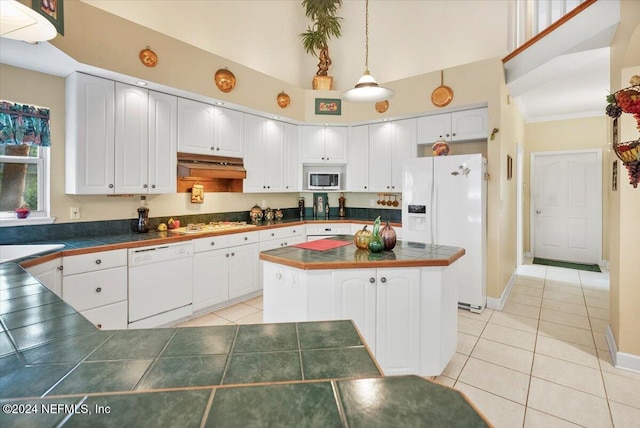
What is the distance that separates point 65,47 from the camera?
2502 millimetres

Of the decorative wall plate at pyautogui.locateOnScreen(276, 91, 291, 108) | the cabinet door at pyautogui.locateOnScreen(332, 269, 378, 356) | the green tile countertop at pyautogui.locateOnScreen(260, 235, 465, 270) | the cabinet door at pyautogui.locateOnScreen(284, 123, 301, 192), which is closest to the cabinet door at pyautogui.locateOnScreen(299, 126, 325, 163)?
the cabinet door at pyautogui.locateOnScreen(284, 123, 301, 192)

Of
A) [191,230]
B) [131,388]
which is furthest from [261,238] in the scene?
[131,388]

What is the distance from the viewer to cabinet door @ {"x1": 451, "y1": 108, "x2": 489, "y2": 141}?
3879 millimetres

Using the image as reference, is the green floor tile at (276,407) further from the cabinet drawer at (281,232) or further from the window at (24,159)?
the cabinet drawer at (281,232)

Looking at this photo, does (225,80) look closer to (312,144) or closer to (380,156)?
(312,144)

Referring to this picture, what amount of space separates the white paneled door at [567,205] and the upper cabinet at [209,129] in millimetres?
5698

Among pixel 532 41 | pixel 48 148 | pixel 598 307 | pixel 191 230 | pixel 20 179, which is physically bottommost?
pixel 598 307

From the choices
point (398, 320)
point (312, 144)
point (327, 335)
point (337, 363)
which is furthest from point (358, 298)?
point (312, 144)

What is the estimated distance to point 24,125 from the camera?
2771 mm

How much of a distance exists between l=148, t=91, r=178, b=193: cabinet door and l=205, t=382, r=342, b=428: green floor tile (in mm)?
3227

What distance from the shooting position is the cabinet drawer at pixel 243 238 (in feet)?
12.3

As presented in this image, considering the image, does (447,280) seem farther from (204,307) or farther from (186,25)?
(186,25)

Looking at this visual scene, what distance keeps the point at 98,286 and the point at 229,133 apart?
2.26 metres

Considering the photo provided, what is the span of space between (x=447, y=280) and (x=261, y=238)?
2.49m
